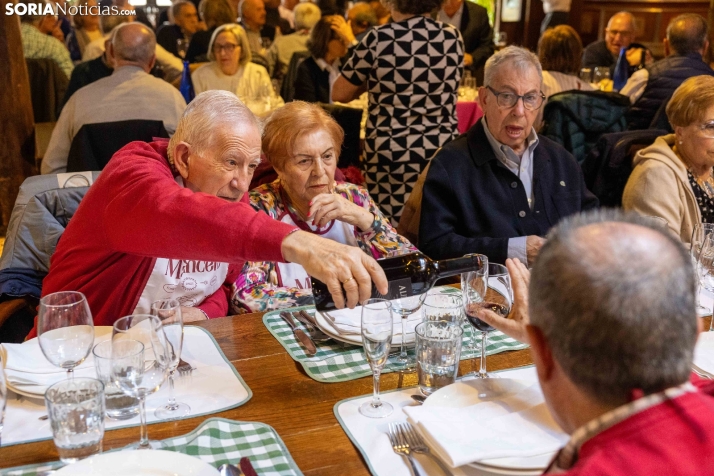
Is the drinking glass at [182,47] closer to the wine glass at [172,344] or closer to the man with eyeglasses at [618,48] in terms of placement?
the man with eyeglasses at [618,48]

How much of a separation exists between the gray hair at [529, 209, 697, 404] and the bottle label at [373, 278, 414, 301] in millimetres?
776

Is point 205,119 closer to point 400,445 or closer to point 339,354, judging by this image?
point 339,354

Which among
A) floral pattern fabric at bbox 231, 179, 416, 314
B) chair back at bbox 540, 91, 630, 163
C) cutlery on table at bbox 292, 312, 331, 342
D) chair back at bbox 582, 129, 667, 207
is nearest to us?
cutlery on table at bbox 292, 312, 331, 342

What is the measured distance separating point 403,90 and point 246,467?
2782mm

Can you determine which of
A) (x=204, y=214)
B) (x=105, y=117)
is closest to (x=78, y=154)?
(x=105, y=117)

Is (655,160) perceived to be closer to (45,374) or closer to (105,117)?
(45,374)

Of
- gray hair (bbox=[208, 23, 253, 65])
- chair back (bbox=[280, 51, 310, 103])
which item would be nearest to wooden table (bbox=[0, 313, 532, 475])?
gray hair (bbox=[208, 23, 253, 65])

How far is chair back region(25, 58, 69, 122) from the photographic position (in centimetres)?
554

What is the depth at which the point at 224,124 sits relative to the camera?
196 centimetres

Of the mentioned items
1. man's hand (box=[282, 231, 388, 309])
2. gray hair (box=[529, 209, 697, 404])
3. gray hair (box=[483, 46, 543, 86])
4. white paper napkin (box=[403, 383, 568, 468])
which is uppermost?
gray hair (box=[483, 46, 543, 86])

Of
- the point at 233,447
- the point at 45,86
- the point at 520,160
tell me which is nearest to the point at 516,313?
the point at 233,447

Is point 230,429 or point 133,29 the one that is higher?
point 133,29

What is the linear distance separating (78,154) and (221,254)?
2.03 meters

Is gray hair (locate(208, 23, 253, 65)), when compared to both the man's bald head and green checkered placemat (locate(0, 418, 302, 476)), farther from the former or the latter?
green checkered placemat (locate(0, 418, 302, 476))
